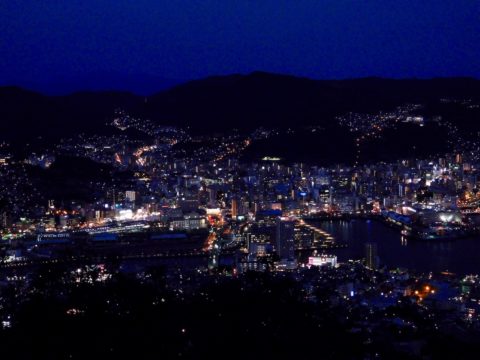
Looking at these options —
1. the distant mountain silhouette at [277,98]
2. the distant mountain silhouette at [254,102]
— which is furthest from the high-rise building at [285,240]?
the distant mountain silhouette at [277,98]

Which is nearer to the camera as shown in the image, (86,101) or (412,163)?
(412,163)

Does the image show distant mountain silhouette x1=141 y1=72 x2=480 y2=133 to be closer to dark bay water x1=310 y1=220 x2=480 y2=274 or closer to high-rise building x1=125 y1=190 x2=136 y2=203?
high-rise building x1=125 y1=190 x2=136 y2=203

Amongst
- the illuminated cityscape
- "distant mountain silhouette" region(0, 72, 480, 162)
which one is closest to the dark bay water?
the illuminated cityscape

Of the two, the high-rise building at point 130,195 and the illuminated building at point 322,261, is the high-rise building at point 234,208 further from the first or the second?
the illuminated building at point 322,261

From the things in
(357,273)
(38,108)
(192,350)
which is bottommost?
(357,273)

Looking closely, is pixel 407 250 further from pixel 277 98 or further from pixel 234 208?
pixel 277 98

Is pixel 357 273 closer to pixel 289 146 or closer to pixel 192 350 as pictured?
pixel 192 350

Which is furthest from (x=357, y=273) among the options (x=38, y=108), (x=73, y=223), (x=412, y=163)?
(x=38, y=108)

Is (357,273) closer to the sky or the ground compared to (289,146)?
closer to the ground
